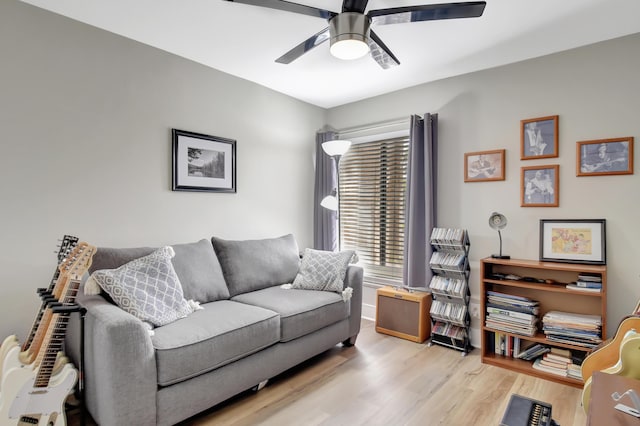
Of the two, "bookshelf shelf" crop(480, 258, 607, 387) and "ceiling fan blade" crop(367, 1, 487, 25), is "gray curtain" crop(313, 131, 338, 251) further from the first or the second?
"ceiling fan blade" crop(367, 1, 487, 25)

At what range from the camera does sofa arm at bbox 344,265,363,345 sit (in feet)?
9.81

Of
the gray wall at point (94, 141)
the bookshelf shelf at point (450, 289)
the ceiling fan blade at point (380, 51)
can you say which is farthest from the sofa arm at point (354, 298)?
the ceiling fan blade at point (380, 51)

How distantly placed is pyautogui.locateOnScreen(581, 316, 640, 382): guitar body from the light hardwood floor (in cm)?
30

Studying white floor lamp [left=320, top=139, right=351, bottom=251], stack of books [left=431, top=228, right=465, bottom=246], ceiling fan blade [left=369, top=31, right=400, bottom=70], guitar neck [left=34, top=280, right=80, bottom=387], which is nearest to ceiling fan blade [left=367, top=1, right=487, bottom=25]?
ceiling fan blade [left=369, top=31, right=400, bottom=70]

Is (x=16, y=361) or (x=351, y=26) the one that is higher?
(x=351, y=26)

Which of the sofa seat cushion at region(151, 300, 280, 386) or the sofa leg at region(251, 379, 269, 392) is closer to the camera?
the sofa seat cushion at region(151, 300, 280, 386)

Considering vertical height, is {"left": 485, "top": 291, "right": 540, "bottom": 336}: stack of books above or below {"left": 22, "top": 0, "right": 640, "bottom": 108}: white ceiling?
below

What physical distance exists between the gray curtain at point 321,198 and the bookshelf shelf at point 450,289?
1232 mm

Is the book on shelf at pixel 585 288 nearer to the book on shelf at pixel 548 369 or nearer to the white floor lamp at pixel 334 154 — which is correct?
the book on shelf at pixel 548 369

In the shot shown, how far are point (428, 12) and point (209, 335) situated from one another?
85.3 inches

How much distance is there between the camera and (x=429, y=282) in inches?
127

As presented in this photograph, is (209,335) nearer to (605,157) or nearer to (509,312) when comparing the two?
(509,312)

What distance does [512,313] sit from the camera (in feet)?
8.77

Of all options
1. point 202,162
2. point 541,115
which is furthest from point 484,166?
point 202,162
